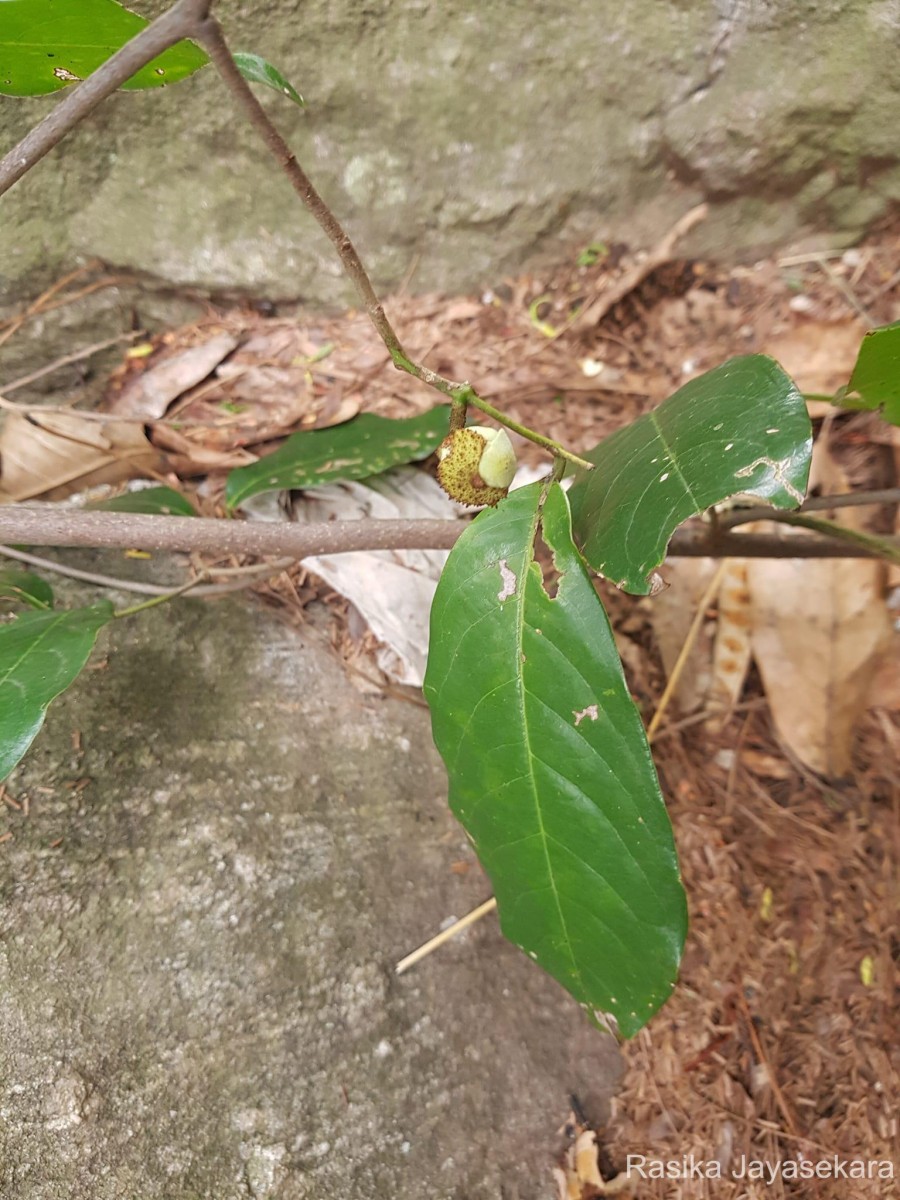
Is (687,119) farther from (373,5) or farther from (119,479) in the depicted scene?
(119,479)

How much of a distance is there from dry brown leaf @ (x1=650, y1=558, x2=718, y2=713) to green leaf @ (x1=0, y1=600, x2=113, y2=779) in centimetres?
81

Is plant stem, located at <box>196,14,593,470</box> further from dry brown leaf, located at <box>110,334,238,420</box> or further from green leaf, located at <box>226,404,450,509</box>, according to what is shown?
dry brown leaf, located at <box>110,334,238,420</box>

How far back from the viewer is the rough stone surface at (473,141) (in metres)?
1.09

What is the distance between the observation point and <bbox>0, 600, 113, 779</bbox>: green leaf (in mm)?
674

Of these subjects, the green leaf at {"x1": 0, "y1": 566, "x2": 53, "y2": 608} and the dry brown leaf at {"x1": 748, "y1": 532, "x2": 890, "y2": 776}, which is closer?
the green leaf at {"x1": 0, "y1": 566, "x2": 53, "y2": 608}

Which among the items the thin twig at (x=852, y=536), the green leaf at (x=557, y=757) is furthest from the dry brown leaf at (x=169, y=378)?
the thin twig at (x=852, y=536)

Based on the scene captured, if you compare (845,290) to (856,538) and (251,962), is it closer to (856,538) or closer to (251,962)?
(856,538)

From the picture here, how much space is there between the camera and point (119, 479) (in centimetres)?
114

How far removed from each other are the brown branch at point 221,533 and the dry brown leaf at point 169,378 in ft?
1.37

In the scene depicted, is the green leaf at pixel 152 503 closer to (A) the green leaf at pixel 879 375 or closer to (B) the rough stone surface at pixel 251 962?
(B) the rough stone surface at pixel 251 962

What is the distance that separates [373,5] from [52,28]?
0.62m

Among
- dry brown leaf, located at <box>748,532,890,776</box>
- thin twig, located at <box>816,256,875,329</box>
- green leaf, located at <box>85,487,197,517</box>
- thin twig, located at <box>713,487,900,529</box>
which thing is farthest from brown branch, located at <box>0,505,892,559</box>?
thin twig, located at <box>816,256,875,329</box>

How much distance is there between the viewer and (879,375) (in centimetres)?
74

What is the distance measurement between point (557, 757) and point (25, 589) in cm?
66
